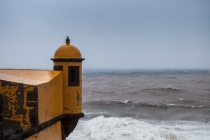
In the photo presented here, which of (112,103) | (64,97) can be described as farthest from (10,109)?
(112,103)

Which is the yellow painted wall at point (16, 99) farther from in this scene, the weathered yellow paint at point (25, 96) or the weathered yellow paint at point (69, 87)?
the weathered yellow paint at point (69, 87)

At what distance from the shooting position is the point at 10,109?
486cm

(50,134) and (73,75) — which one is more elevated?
(73,75)

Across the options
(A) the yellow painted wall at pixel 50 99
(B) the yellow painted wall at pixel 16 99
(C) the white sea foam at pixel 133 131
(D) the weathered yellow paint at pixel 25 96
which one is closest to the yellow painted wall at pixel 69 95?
(A) the yellow painted wall at pixel 50 99

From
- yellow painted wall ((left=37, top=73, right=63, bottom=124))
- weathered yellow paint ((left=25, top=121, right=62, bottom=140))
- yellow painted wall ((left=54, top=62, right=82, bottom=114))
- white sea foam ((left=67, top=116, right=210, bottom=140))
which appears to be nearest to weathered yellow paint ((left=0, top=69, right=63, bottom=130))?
yellow painted wall ((left=37, top=73, right=63, bottom=124))

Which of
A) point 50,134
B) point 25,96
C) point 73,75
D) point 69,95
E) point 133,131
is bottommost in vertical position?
point 133,131

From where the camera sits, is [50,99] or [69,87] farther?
[69,87]

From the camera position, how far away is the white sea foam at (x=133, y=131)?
47.8 feet

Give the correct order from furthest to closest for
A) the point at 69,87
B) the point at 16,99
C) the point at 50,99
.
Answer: the point at 69,87
the point at 50,99
the point at 16,99

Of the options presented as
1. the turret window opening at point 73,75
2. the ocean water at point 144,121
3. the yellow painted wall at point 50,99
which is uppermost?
the turret window opening at point 73,75

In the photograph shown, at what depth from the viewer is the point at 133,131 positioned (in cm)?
1548

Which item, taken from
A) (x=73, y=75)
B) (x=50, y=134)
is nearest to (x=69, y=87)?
(x=73, y=75)

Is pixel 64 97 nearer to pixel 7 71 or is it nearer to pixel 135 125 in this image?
pixel 7 71

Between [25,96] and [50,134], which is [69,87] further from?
[25,96]
